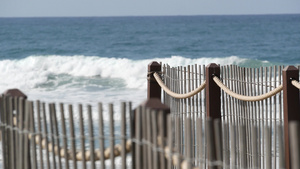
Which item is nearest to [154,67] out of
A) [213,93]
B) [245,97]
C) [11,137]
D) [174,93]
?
[174,93]

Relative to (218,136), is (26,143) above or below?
below

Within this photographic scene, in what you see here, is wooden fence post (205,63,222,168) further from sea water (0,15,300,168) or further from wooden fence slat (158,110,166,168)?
sea water (0,15,300,168)

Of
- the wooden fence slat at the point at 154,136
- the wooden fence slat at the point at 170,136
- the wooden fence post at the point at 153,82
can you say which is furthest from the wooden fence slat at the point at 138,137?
the wooden fence post at the point at 153,82

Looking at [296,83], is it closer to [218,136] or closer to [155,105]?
[155,105]

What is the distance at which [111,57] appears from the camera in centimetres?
3619

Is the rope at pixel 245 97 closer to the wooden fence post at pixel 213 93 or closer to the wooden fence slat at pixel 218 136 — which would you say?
the wooden fence post at pixel 213 93

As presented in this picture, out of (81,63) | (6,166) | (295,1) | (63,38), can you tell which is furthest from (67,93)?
(295,1)

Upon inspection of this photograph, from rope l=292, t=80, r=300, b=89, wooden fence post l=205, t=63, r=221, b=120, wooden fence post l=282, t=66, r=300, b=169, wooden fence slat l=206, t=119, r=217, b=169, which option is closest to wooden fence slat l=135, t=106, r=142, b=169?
wooden fence slat l=206, t=119, r=217, b=169

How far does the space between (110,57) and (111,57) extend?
0.09 metres

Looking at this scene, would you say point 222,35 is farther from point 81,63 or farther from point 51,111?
point 51,111

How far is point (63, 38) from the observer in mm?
48812

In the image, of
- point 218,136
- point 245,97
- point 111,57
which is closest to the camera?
point 218,136

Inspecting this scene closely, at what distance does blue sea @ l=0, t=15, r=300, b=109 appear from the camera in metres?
22.6

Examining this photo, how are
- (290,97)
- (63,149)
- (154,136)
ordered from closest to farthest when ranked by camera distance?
1. (154,136)
2. (63,149)
3. (290,97)
